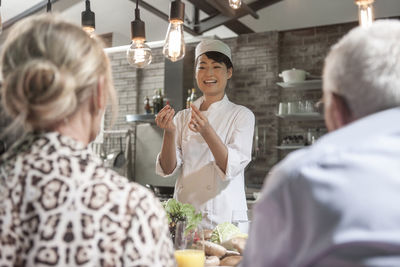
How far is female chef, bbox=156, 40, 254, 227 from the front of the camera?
95.1 inches

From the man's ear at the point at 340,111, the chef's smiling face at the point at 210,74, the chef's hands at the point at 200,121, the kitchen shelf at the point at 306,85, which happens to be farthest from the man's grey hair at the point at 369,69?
the kitchen shelf at the point at 306,85

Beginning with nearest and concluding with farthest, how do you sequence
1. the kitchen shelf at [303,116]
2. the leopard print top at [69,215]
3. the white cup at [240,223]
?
the leopard print top at [69,215]
the white cup at [240,223]
the kitchen shelf at [303,116]

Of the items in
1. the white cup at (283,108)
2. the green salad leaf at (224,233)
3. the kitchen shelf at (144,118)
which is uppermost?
the white cup at (283,108)

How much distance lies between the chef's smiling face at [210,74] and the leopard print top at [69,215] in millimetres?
1829

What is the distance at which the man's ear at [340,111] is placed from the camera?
0.92 metres

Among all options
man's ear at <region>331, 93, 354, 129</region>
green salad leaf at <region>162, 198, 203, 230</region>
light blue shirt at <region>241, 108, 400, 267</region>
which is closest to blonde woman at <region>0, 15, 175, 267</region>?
light blue shirt at <region>241, 108, 400, 267</region>

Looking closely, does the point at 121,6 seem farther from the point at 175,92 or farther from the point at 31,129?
the point at 31,129

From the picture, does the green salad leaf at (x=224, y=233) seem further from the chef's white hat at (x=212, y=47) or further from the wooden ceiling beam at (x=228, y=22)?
the wooden ceiling beam at (x=228, y=22)

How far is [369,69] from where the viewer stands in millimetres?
861

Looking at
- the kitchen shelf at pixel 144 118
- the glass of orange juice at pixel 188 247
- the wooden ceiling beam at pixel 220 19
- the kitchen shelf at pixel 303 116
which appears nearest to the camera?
the glass of orange juice at pixel 188 247

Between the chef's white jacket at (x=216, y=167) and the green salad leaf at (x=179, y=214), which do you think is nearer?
the green salad leaf at (x=179, y=214)

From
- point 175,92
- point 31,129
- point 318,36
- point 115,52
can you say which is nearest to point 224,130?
point 31,129

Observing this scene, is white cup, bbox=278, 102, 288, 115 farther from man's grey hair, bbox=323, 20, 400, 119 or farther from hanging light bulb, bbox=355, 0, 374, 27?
man's grey hair, bbox=323, 20, 400, 119

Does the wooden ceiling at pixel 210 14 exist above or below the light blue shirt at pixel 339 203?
above
